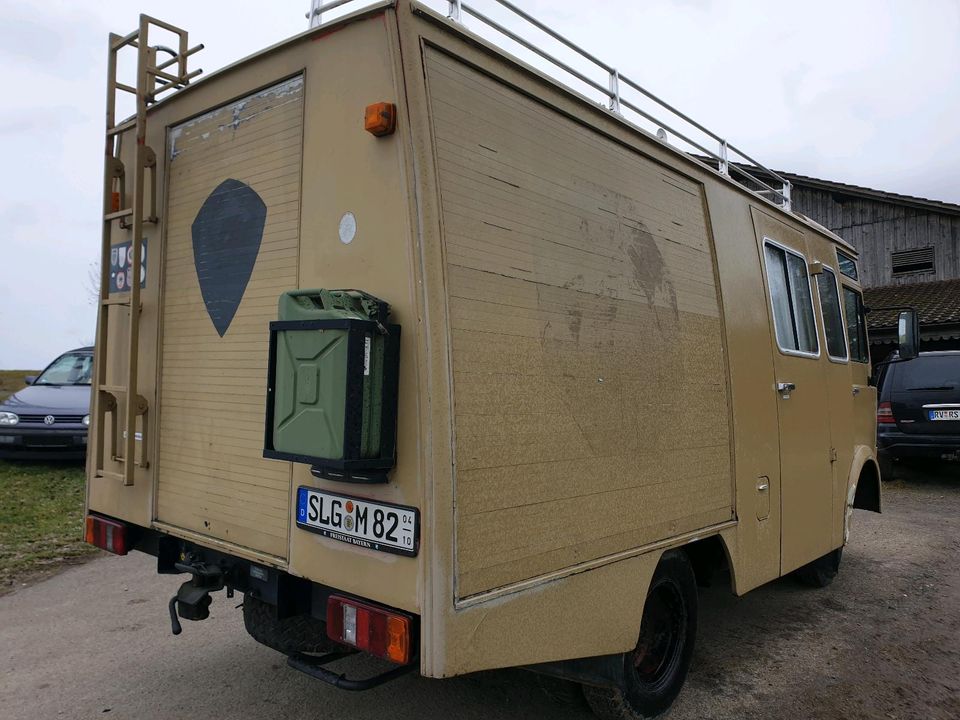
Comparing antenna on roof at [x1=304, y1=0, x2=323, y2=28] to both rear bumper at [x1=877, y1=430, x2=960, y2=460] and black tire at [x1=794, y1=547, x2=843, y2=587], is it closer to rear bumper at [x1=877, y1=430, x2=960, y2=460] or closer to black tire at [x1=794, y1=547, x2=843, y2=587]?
black tire at [x1=794, y1=547, x2=843, y2=587]

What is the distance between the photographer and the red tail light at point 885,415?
415 inches

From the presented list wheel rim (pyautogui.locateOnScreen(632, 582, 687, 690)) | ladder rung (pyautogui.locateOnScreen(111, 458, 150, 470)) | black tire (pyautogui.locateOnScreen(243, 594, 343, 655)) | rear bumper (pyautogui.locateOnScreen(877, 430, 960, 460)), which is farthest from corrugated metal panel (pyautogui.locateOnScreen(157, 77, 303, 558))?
rear bumper (pyautogui.locateOnScreen(877, 430, 960, 460))

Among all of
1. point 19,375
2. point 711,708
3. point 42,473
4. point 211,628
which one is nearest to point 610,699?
point 711,708

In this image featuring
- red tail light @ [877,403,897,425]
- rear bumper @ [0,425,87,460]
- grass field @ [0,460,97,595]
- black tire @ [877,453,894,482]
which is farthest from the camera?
black tire @ [877,453,894,482]

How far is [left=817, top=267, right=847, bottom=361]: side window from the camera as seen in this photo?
17.6ft

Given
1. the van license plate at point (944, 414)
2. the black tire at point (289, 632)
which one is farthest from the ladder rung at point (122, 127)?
the van license plate at point (944, 414)

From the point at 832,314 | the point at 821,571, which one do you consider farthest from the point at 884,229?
the point at 821,571

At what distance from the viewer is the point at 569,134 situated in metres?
3.14

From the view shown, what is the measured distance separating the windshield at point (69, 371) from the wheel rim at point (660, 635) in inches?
362

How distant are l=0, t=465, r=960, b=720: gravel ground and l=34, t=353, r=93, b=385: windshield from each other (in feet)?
16.8

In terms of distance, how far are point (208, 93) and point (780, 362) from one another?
353 centimetres

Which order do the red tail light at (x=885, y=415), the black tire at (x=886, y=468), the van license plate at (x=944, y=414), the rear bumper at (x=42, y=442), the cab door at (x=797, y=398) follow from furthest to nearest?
the black tire at (x=886, y=468) < the red tail light at (x=885, y=415) < the van license plate at (x=944, y=414) < the rear bumper at (x=42, y=442) < the cab door at (x=797, y=398)

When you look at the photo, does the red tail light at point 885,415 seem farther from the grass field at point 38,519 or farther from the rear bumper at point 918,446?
the grass field at point 38,519

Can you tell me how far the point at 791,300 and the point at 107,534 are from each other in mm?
4342
